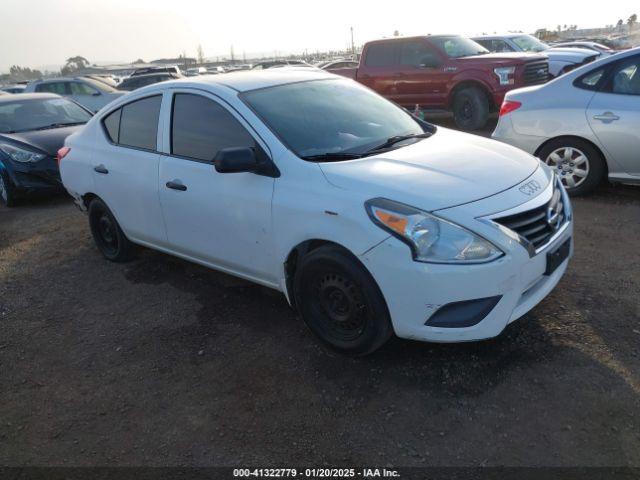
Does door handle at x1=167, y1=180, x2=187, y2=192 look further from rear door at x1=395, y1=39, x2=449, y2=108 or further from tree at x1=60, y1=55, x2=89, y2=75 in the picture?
tree at x1=60, y1=55, x2=89, y2=75

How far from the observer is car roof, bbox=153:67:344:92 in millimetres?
3836

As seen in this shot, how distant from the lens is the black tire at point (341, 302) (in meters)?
2.88

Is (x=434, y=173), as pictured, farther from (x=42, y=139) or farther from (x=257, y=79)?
(x=42, y=139)

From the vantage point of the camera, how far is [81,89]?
546 inches

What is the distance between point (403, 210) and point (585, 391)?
135 centimetres

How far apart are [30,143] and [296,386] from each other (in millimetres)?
6373

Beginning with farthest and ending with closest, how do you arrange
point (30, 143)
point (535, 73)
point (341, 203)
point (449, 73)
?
point (449, 73) < point (535, 73) < point (30, 143) < point (341, 203)

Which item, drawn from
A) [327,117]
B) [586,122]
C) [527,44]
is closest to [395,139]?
[327,117]

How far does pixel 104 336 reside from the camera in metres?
3.81

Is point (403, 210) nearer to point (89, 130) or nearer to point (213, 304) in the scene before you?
point (213, 304)

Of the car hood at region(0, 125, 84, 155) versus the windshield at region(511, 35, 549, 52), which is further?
the windshield at region(511, 35, 549, 52)

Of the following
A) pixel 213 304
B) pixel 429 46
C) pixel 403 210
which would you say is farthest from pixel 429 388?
pixel 429 46

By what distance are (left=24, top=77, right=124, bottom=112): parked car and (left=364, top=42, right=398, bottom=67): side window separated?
6.59m

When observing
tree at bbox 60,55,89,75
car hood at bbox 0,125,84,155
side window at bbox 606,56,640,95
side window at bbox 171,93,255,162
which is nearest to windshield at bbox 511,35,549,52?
side window at bbox 606,56,640,95
